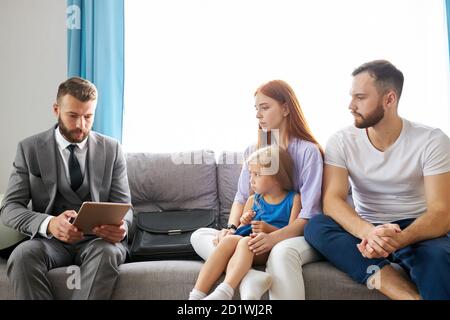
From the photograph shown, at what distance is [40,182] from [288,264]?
109 cm

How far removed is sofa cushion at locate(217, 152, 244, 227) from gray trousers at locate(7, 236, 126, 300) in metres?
0.73

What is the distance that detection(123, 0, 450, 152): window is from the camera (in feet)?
9.14

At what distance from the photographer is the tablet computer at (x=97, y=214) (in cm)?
162

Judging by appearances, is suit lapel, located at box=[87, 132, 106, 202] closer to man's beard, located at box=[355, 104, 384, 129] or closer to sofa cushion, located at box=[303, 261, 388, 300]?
sofa cushion, located at box=[303, 261, 388, 300]

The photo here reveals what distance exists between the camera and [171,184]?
7.70 feet

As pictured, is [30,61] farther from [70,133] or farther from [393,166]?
[393,166]

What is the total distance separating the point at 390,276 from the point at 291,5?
187 cm

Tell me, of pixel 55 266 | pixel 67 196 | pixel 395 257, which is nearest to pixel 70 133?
pixel 67 196

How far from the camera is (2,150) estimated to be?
2.83 m

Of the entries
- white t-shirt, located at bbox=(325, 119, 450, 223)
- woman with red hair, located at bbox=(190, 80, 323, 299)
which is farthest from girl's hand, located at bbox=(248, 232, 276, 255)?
white t-shirt, located at bbox=(325, 119, 450, 223)

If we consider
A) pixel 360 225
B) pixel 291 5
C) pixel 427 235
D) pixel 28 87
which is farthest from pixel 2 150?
pixel 427 235
